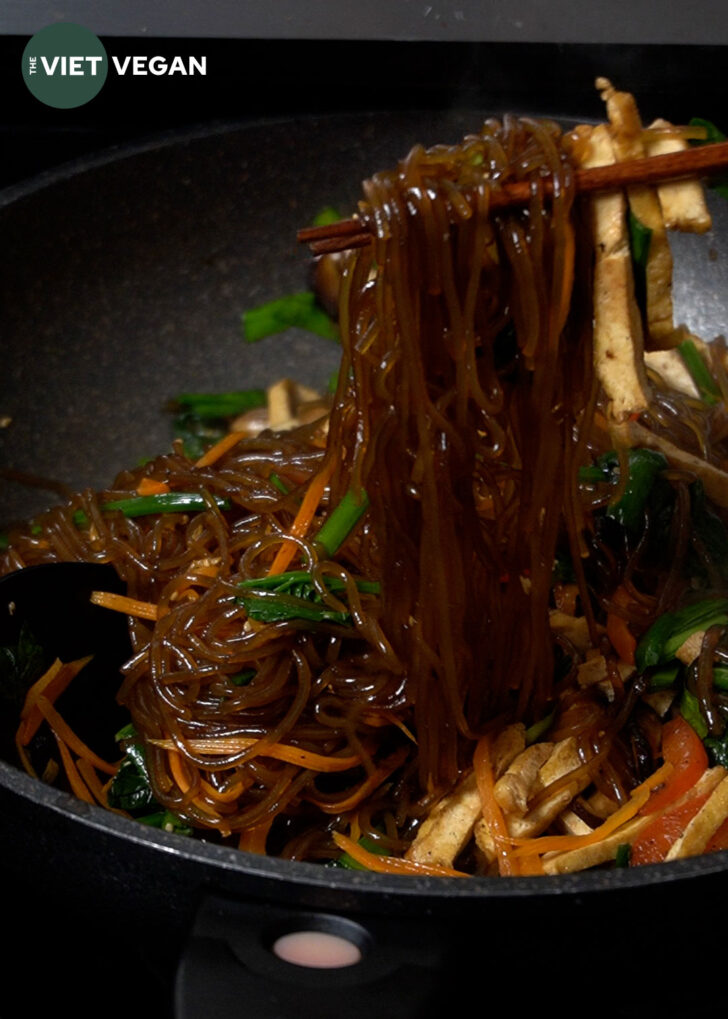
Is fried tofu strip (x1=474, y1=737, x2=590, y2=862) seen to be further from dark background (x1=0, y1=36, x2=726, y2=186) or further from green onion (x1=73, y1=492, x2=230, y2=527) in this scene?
dark background (x1=0, y1=36, x2=726, y2=186)

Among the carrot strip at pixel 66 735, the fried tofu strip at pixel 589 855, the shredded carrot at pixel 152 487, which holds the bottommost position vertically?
the fried tofu strip at pixel 589 855

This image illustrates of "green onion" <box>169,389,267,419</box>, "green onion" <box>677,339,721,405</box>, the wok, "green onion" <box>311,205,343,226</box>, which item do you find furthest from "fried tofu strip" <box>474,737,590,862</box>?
"green onion" <box>311,205,343,226</box>

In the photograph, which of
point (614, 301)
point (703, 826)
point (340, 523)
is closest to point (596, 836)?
point (703, 826)

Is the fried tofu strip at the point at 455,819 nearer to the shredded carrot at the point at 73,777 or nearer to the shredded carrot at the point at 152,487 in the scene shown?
the shredded carrot at the point at 73,777

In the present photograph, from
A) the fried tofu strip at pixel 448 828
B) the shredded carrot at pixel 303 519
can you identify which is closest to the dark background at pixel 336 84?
the shredded carrot at pixel 303 519

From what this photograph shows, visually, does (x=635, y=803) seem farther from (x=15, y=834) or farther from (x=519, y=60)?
(x=519, y=60)

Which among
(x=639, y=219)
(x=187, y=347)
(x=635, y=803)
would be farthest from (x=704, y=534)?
(x=187, y=347)

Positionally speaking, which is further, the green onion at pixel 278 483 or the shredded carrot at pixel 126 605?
the green onion at pixel 278 483
